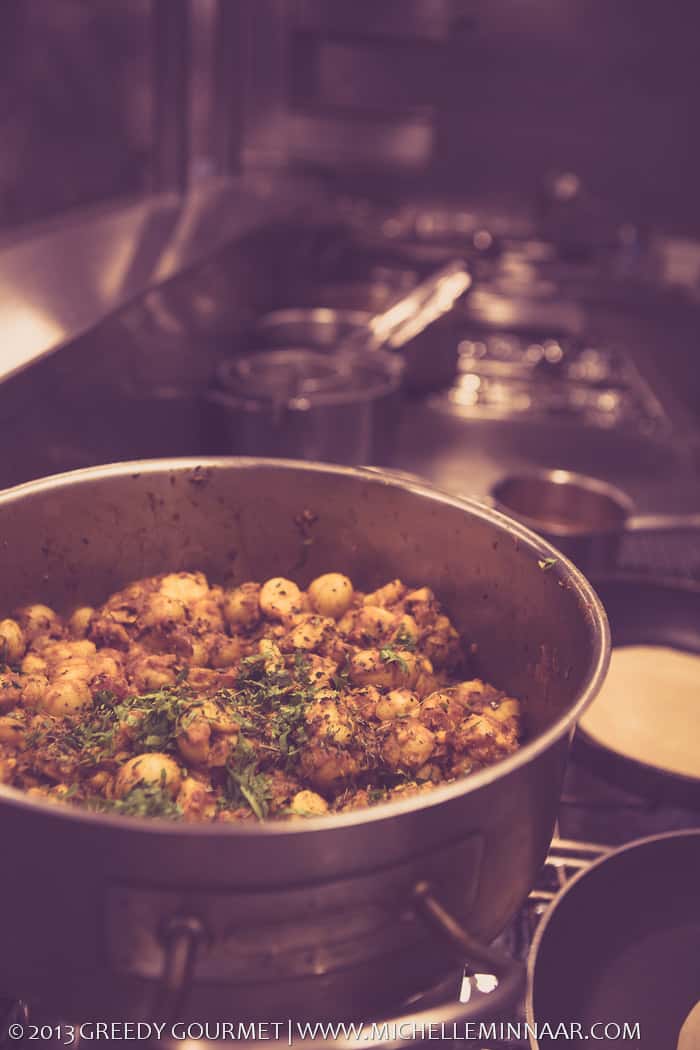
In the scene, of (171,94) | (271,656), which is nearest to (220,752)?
(271,656)

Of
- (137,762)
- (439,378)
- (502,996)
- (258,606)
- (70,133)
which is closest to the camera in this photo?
(502,996)

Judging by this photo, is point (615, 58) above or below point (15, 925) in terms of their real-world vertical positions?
above

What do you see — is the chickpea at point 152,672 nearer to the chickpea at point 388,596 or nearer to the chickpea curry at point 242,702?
the chickpea curry at point 242,702

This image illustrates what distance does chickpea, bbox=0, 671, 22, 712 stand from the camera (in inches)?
36.0

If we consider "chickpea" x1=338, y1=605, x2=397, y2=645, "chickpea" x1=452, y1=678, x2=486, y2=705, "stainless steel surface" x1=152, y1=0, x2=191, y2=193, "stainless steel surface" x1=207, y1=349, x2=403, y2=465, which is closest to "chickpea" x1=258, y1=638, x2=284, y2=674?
"chickpea" x1=338, y1=605, x2=397, y2=645

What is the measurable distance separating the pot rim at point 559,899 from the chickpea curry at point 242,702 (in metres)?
0.17

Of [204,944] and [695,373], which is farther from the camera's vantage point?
[695,373]

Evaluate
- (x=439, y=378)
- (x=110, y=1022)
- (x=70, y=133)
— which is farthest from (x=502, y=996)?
(x=70, y=133)

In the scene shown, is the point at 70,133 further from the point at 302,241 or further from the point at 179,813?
the point at 179,813

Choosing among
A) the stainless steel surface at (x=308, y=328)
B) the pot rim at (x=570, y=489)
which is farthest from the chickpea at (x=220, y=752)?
the stainless steel surface at (x=308, y=328)

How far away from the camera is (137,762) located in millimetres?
802

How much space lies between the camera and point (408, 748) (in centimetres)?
88

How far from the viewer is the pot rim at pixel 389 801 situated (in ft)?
1.80

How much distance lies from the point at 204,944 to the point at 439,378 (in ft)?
7.14
